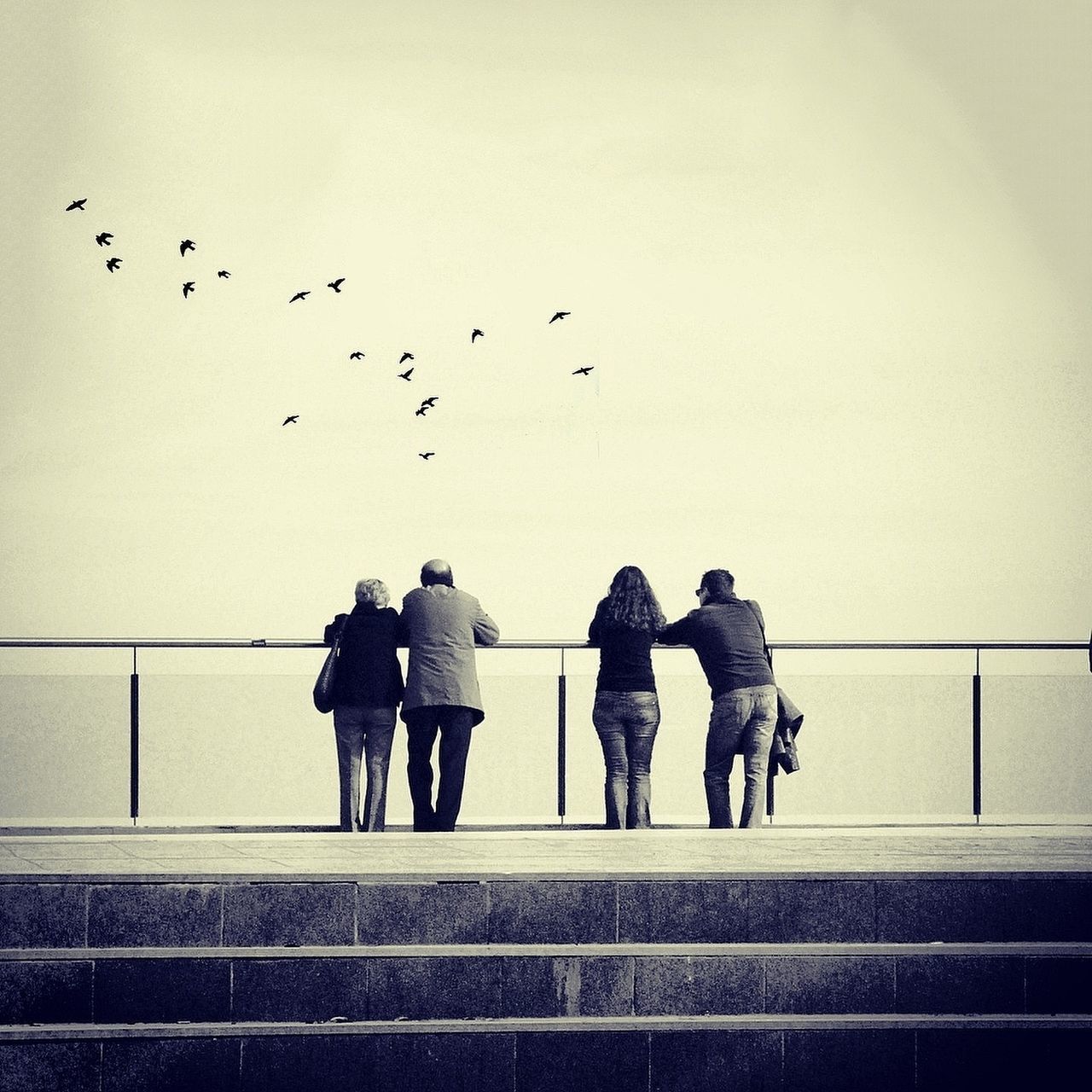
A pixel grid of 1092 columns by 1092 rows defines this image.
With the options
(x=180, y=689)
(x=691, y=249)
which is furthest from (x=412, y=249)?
(x=180, y=689)

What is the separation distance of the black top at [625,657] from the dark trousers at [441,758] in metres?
0.86

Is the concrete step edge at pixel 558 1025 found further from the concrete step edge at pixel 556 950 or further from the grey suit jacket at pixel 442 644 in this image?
the grey suit jacket at pixel 442 644

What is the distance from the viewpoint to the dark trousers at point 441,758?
12344 mm

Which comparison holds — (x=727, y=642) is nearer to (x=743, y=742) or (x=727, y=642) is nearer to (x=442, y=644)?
(x=743, y=742)

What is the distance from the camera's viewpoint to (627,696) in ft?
40.2

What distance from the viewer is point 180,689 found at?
13023 millimetres

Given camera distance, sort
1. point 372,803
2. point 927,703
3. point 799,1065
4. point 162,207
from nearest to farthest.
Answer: point 799,1065, point 372,803, point 927,703, point 162,207

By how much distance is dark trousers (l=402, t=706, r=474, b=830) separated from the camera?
40.5ft

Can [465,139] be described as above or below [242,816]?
above

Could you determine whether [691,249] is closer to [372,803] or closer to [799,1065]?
[372,803]

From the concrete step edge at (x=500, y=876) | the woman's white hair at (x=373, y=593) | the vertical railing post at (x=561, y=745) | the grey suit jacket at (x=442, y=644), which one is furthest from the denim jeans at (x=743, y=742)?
the concrete step edge at (x=500, y=876)

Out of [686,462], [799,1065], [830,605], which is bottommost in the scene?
[799,1065]

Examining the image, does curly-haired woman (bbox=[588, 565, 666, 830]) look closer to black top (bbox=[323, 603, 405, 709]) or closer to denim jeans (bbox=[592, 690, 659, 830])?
denim jeans (bbox=[592, 690, 659, 830])

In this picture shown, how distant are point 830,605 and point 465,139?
5.34 meters
